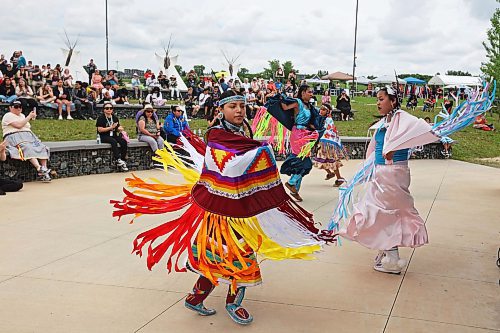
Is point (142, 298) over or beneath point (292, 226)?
beneath

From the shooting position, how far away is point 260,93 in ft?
74.4

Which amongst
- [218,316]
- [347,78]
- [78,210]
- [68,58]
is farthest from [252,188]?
[347,78]

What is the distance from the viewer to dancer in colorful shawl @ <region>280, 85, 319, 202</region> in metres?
8.65

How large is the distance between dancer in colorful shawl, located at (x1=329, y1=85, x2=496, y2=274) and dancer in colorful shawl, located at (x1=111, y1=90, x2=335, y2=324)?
1.25 metres

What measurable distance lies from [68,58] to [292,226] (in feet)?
83.4

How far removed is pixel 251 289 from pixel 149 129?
8.23 meters

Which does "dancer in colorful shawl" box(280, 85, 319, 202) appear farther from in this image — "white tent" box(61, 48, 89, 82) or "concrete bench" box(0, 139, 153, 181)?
"white tent" box(61, 48, 89, 82)

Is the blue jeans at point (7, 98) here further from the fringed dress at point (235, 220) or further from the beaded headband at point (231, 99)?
the beaded headband at point (231, 99)

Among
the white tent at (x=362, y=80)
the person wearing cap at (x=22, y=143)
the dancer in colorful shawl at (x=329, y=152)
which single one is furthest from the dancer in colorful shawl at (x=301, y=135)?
the white tent at (x=362, y=80)

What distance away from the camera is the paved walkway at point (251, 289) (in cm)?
425

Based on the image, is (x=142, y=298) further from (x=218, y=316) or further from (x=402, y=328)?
(x=402, y=328)

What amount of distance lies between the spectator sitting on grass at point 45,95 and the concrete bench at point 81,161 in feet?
19.4

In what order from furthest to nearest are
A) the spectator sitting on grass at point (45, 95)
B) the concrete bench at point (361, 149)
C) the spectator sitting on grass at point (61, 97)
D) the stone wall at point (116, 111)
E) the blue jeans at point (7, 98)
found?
the spectator sitting on grass at point (61, 97), the spectator sitting on grass at point (45, 95), the stone wall at point (116, 111), the blue jeans at point (7, 98), the concrete bench at point (361, 149)

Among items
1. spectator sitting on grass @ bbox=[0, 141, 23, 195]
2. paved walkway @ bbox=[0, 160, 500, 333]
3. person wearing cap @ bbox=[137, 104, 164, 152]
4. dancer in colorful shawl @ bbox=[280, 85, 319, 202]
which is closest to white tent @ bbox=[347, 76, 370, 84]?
person wearing cap @ bbox=[137, 104, 164, 152]
